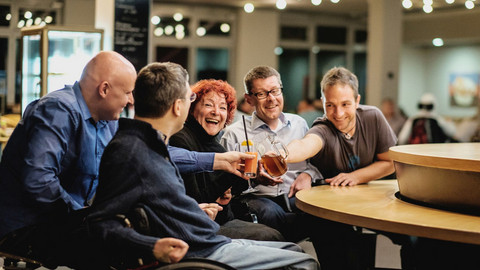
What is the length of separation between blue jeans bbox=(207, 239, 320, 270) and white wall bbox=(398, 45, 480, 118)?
1576 centimetres

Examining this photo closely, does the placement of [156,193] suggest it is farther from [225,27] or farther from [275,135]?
[225,27]

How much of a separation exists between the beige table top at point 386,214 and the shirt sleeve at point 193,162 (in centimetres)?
44

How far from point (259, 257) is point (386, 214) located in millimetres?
519

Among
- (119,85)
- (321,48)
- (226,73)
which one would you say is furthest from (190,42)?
(119,85)

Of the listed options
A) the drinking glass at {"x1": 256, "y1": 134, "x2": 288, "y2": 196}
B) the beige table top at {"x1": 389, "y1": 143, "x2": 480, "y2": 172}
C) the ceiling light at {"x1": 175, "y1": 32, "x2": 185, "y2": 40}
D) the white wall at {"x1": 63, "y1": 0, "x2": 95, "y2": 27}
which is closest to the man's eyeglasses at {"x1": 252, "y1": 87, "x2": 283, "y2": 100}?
the drinking glass at {"x1": 256, "y1": 134, "x2": 288, "y2": 196}

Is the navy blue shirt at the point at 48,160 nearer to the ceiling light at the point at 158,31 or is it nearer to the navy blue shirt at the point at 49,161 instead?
the navy blue shirt at the point at 49,161

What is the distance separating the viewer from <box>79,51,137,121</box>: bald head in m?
2.67

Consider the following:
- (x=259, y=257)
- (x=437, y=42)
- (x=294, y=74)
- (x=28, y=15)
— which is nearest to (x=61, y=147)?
(x=259, y=257)

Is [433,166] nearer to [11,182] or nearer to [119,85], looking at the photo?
[119,85]

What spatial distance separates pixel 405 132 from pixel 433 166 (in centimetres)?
683

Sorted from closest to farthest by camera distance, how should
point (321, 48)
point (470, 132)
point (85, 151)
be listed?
point (85, 151) → point (470, 132) → point (321, 48)

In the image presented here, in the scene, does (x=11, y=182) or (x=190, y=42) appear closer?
(x=11, y=182)

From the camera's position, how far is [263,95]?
12.1ft

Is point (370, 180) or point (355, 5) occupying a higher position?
point (355, 5)
